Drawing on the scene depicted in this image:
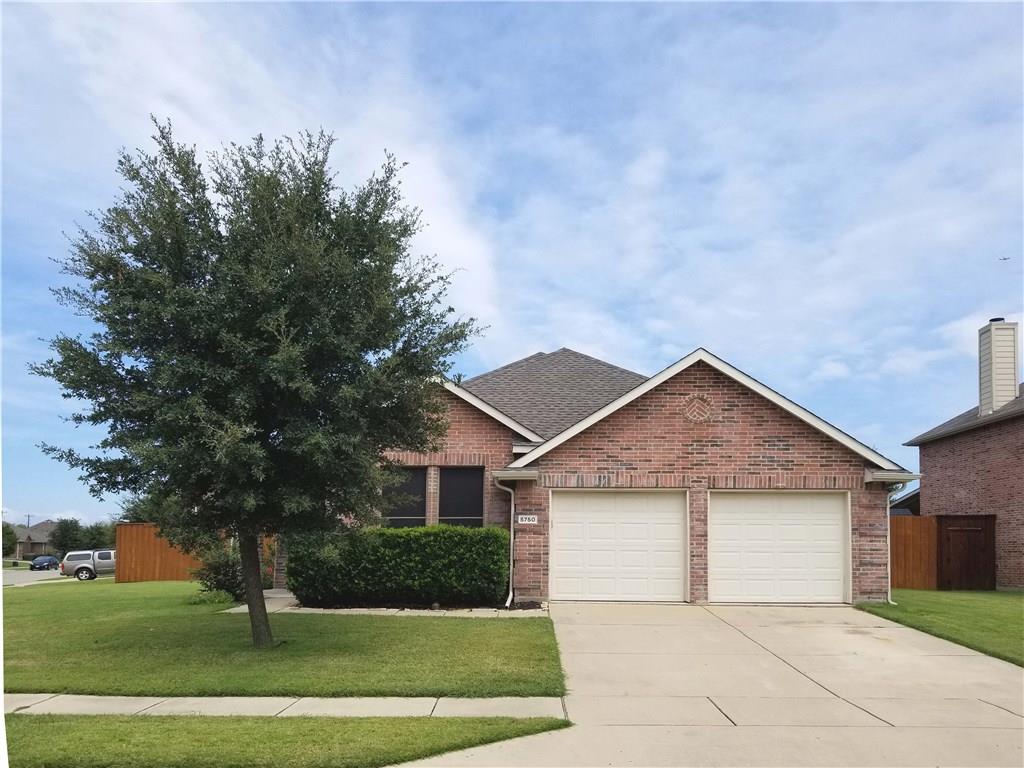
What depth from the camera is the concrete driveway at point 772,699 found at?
6.79 m

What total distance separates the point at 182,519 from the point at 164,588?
1353 cm

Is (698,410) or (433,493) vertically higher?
(698,410)

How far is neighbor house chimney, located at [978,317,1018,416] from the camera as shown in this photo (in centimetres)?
2348

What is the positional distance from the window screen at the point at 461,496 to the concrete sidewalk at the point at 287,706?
31.2ft

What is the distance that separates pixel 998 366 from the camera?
77.8ft

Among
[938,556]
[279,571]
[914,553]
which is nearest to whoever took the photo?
[279,571]

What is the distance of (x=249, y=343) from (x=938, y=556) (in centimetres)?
1833

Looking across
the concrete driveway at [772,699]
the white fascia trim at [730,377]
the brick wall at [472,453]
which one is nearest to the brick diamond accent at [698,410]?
the white fascia trim at [730,377]

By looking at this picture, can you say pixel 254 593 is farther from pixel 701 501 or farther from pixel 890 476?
pixel 890 476

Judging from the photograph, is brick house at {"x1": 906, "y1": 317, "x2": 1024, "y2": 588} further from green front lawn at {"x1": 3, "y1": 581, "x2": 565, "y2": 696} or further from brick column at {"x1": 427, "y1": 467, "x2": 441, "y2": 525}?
green front lawn at {"x1": 3, "y1": 581, "x2": 565, "y2": 696}

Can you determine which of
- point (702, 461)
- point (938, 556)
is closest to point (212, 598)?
point (702, 461)

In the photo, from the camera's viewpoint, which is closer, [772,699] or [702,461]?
[772,699]

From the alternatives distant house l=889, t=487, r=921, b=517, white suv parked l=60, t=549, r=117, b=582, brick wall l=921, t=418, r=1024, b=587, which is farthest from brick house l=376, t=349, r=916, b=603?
white suv parked l=60, t=549, r=117, b=582

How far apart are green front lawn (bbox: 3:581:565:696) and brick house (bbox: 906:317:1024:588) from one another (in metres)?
14.7
